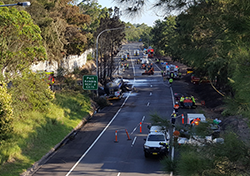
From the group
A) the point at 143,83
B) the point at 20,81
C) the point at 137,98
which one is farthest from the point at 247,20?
the point at 143,83

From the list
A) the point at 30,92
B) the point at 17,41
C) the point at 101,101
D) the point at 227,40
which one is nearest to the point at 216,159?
the point at 227,40

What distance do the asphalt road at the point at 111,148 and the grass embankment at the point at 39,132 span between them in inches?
38.1

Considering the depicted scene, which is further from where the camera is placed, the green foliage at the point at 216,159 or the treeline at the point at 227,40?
the treeline at the point at 227,40

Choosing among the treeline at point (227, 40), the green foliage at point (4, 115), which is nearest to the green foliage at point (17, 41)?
the green foliage at point (4, 115)

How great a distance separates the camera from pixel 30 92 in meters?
24.8

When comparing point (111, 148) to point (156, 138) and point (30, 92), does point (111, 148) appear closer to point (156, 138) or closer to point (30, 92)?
point (156, 138)

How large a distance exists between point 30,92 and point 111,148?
313 inches

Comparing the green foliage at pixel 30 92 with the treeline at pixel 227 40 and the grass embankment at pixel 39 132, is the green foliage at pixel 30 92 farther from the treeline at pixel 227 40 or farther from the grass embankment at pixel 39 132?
the treeline at pixel 227 40

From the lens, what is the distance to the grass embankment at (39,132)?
18.1 meters

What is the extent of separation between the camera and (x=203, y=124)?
7.05m

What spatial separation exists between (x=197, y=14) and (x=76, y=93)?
29.4 meters

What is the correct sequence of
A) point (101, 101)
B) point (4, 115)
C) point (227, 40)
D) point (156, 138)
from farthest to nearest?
1. point (101, 101)
2. point (156, 138)
3. point (4, 115)
4. point (227, 40)

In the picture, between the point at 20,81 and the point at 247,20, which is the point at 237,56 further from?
the point at 20,81

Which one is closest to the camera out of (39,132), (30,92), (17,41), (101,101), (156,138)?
(156,138)
